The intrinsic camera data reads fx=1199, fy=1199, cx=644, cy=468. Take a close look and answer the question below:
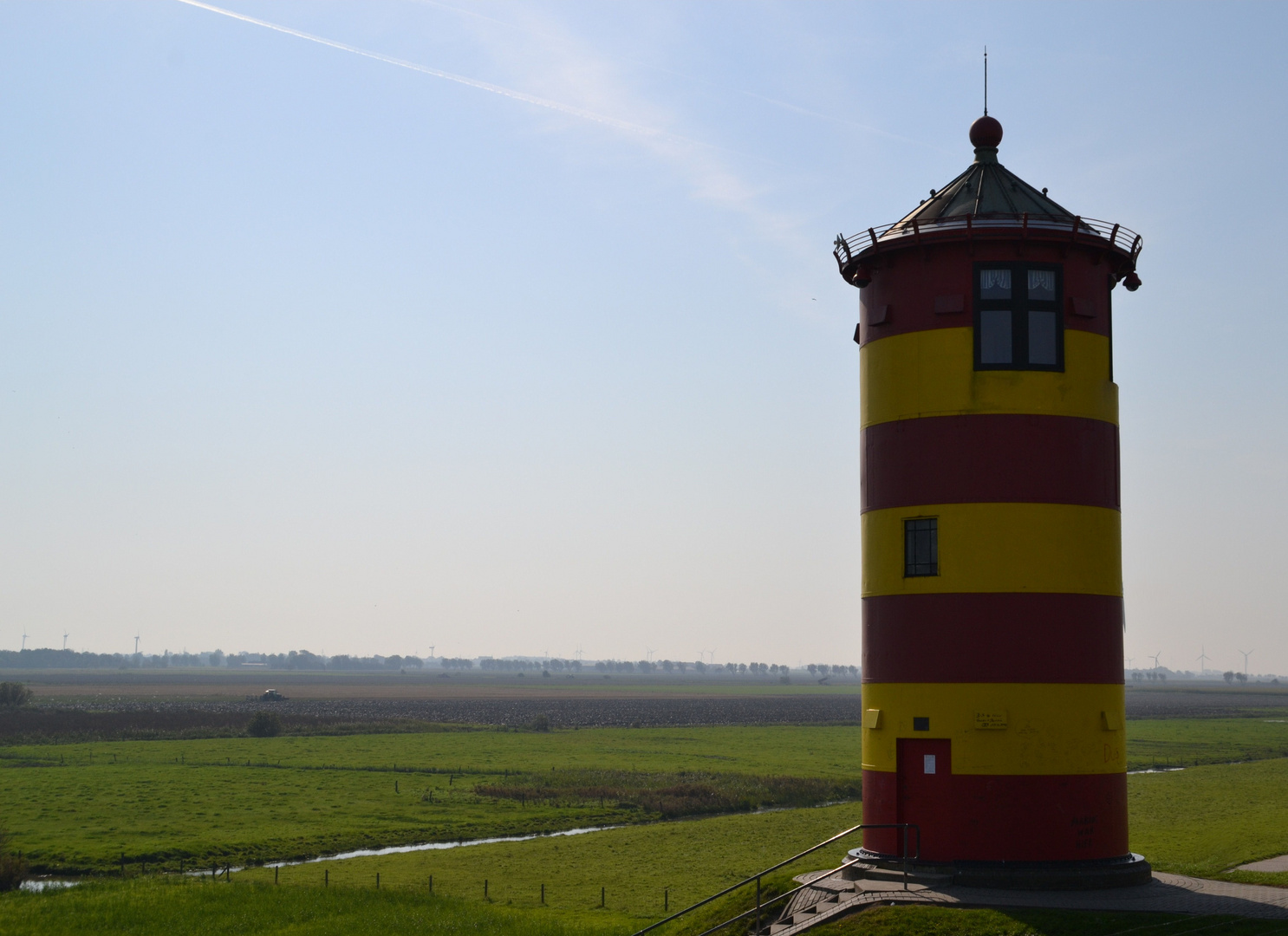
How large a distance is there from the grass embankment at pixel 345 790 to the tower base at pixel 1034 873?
108ft

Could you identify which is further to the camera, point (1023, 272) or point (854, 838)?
point (854, 838)

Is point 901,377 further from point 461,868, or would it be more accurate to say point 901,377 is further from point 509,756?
point 509,756

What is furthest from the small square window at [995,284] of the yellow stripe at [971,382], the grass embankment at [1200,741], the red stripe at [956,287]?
the grass embankment at [1200,741]

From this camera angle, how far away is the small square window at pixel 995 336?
65.4ft

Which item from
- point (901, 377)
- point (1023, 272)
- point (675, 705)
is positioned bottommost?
point (675, 705)

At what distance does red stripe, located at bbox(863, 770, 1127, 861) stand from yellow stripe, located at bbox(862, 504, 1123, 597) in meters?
3.07

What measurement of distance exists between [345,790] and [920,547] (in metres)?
50.2

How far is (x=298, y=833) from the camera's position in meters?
49.3

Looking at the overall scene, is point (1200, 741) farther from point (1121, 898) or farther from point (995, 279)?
point (995, 279)

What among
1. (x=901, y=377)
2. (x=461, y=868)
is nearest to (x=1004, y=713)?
(x=901, y=377)

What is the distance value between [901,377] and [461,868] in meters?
27.9

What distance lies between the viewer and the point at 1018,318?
20.1 m

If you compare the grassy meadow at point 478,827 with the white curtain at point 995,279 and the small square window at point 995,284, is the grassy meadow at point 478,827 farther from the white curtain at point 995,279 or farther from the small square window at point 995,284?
the white curtain at point 995,279

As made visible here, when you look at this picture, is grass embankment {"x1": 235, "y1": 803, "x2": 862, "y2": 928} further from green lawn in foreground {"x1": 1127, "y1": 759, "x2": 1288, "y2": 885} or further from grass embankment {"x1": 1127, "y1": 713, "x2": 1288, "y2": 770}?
grass embankment {"x1": 1127, "y1": 713, "x2": 1288, "y2": 770}
